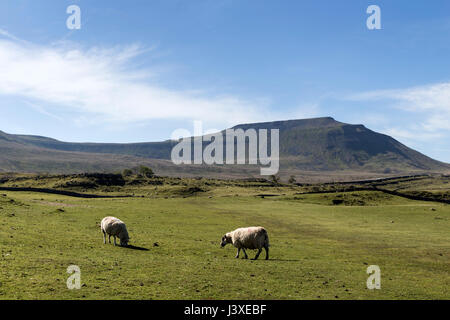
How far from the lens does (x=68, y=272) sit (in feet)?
64.6

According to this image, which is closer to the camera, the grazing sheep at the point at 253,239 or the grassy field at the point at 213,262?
the grassy field at the point at 213,262

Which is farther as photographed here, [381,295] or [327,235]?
[327,235]

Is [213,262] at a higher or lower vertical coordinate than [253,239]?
lower

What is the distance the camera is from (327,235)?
148 ft

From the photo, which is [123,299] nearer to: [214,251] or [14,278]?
[14,278]

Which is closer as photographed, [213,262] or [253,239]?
[213,262]

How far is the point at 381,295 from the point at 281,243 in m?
18.7

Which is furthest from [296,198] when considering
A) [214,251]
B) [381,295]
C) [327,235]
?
[381,295]

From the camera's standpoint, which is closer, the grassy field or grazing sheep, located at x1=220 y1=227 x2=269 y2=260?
the grassy field

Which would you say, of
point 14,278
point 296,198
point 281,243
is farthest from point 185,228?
point 296,198

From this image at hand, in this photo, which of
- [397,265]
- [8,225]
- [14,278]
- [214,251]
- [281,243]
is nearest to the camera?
[14,278]
